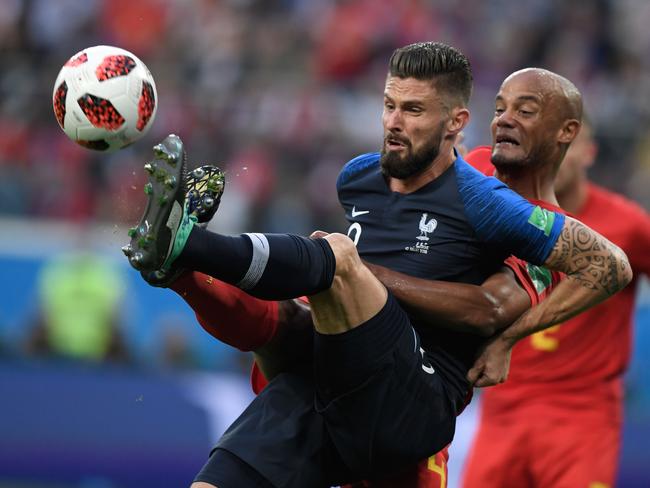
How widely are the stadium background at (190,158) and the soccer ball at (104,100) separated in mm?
3493

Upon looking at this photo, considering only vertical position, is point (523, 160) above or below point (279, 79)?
below

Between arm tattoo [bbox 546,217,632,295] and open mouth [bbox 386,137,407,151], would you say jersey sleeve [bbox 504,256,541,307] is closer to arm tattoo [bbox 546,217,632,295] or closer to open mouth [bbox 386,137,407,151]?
arm tattoo [bbox 546,217,632,295]

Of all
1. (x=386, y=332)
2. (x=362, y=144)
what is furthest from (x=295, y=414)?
(x=362, y=144)

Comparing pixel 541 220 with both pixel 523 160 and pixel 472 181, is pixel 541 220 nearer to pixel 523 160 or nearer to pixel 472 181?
pixel 472 181

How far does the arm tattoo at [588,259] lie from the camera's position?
4730 millimetres

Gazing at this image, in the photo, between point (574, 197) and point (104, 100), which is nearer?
point (104, 100)

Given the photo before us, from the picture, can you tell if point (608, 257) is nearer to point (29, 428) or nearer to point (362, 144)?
point (29, 428)

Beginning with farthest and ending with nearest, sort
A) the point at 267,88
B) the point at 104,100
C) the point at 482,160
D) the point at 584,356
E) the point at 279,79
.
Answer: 1. the point at 279,79
2. the point at 267,88
3. the point at 584,356
4. the point at 482,160
5. the point at 104,100

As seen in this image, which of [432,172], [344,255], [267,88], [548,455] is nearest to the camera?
[344,255]

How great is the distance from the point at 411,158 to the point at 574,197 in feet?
6.53

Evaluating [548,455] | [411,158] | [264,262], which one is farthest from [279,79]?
[264,262]

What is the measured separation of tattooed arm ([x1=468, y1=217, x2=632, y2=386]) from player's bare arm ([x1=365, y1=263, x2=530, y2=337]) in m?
0.09

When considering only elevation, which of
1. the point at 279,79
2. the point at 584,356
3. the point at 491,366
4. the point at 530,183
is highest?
the point at 279,79

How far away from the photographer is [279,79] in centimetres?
1259
